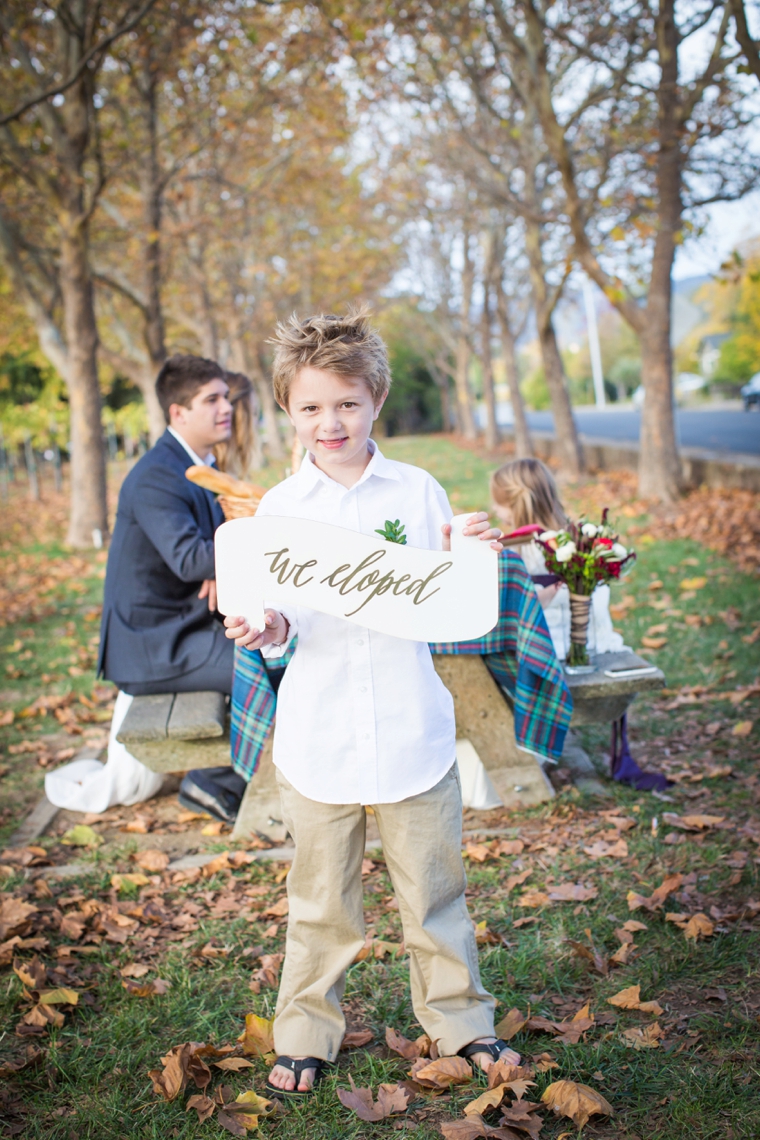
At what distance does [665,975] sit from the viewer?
9.84ft

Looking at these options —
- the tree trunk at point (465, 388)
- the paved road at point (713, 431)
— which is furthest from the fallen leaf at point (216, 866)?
the tree trunk at point (465, 388)

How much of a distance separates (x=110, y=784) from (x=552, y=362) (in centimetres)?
1280

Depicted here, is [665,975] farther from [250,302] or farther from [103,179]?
[250,302]

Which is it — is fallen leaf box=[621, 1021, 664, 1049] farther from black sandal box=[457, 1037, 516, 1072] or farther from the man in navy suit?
the man in navy suit

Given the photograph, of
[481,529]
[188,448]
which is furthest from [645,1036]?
[188,448]

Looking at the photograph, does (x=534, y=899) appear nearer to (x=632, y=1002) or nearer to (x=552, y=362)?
(x=632, y=1002)

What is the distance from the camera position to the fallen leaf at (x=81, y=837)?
14.3 ft

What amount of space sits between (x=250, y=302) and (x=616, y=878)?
25545mm

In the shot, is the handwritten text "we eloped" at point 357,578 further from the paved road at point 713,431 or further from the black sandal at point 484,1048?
the paved road at point 713,431

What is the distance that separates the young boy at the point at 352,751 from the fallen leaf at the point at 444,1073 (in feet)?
0.13

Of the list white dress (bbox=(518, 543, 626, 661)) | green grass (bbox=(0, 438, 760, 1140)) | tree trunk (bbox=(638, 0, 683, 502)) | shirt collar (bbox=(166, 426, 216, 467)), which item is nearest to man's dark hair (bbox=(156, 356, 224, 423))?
shirt collar (bbox=(166, 426, 216, 467))

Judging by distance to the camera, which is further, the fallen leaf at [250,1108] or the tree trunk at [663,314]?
the tree trunk at [663,314]

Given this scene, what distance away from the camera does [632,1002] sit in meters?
2.85

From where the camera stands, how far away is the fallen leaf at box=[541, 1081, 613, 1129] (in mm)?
2381
